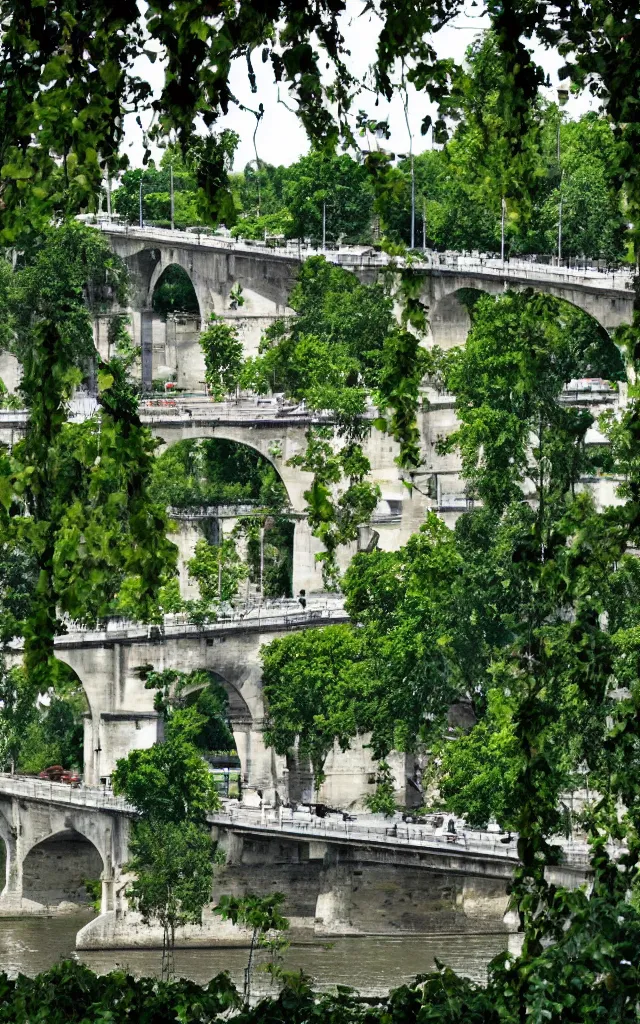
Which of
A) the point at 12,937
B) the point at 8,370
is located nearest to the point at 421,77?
the point at 12,937

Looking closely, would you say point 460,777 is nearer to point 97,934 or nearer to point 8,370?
point 97,934

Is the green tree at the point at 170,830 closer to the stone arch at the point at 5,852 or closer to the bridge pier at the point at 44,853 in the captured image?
the bridge pier at the point at 44,853

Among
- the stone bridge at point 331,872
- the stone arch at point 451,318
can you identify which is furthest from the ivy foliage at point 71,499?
the stone arch at point 451,318

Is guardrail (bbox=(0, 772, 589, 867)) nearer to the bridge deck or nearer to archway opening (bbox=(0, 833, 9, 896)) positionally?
the bridge deck

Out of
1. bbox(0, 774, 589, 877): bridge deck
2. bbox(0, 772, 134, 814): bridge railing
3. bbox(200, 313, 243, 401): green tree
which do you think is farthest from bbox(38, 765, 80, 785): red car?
bbox(200, 313, 243, 401): green tree

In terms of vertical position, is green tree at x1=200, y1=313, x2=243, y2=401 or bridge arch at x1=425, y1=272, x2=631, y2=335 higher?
bridge arch at x1=425, y1=272, x2=631, y2=335

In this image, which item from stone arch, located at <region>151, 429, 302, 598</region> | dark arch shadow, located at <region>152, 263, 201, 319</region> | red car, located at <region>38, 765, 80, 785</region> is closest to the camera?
red car, located at <region>38, 765, 80, 785</region>
